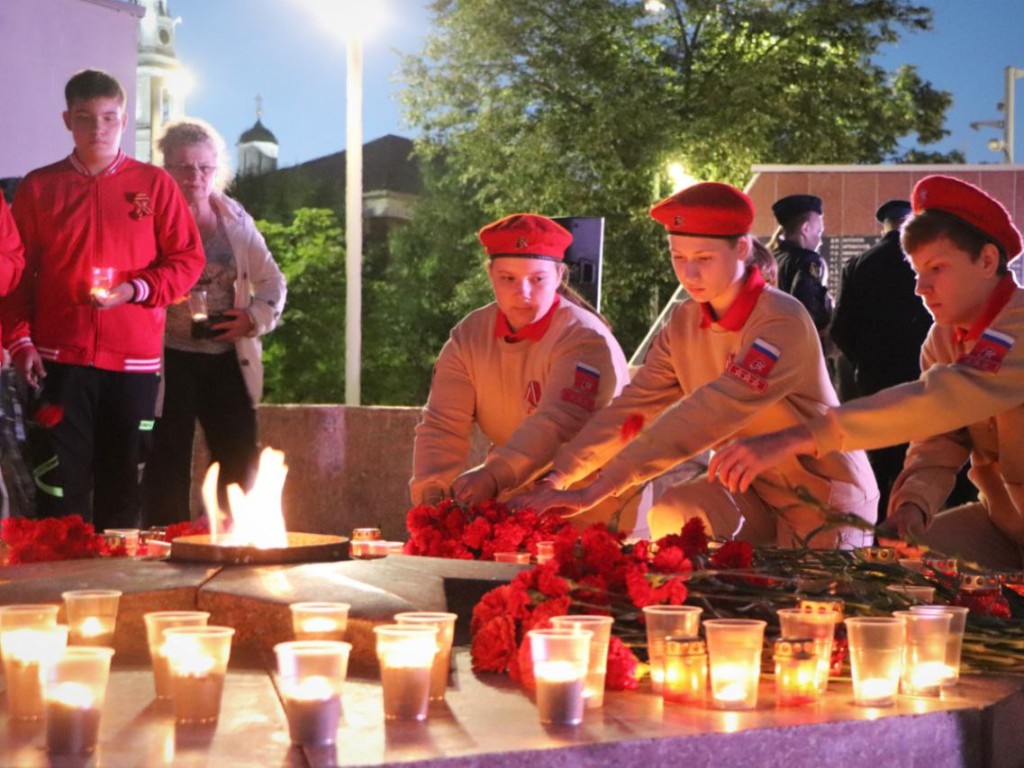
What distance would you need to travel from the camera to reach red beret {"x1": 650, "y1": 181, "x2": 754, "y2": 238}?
5605 mm

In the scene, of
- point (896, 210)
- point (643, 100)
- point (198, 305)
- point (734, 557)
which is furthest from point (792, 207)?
point (643, 100)

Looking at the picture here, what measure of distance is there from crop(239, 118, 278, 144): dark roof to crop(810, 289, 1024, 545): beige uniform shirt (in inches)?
1704

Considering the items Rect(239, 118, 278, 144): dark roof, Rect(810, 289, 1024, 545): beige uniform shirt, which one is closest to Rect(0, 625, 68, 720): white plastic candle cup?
Rect(810, 289, 1024, 545): beige uniform shirt

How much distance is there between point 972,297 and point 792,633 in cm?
183

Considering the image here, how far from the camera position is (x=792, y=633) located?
340 centimetres

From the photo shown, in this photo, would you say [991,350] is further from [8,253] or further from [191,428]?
[191,428]

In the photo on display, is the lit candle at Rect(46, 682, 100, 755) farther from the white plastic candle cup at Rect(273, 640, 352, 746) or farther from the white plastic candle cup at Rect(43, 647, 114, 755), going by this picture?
the white plastic candle cup at Rect(273, 640, 352, 746)

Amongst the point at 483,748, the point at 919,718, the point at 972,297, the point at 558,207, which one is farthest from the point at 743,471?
the point at 558,207

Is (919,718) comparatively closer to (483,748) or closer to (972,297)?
(483,748)

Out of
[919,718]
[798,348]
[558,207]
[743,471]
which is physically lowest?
[919,718]

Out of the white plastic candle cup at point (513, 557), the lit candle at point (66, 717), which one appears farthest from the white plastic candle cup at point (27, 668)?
the white plastic candle cup at point (513, 557)

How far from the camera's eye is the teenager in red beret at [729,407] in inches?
219

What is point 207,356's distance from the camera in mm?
7953

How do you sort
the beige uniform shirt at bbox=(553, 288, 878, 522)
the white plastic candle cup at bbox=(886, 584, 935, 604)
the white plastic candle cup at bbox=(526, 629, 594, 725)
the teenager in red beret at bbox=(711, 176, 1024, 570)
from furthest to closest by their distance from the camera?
the beige uniform shirt at bbox=(553, 288, 878, 522), the teenager in red beret at bbox=(711, 176, 1024, 570), the white plastic candle cup at bbox=(886, 584, 935, 604), the white plastic candle cup at bbox=(526, 629, 594, 725)
